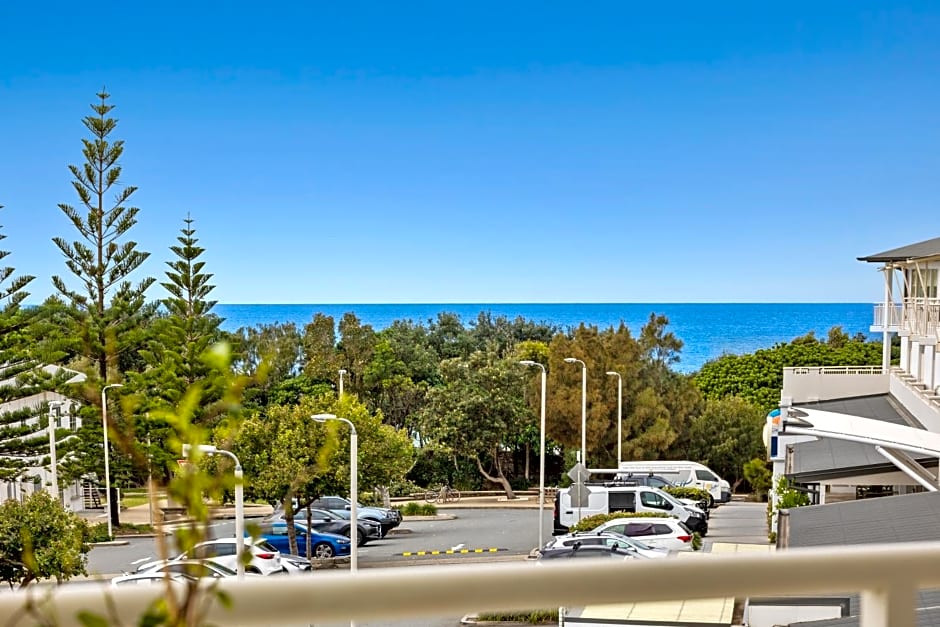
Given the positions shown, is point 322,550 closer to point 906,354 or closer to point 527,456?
point 906,354

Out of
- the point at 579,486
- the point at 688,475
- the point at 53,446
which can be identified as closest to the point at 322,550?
the point at 579,486

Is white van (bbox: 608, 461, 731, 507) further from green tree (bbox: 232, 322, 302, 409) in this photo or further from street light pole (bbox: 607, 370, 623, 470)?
green tree (bbox: 232, 322, 302, 409)

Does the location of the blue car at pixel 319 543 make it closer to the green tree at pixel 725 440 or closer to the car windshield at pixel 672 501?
the car windshield at pixel 672 501

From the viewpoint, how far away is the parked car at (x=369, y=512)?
93.2 ft

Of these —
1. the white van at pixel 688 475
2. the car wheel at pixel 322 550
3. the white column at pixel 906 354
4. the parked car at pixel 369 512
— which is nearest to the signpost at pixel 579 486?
the car wheel at pixel 322 550

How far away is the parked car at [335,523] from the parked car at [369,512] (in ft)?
1.00

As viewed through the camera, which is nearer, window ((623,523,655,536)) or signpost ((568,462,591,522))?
window ((623,523,655,536))

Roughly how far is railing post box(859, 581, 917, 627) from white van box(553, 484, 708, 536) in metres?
24.2

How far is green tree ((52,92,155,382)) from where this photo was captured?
33000 millimetres

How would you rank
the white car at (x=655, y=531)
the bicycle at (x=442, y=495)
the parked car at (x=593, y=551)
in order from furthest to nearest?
1. the bicycle at (x=442, y=495)
2. the white car at (x=655, y=531)
3. the parked car at (x=593, y=551)

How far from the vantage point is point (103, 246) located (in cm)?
3359

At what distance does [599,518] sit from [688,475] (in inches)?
351

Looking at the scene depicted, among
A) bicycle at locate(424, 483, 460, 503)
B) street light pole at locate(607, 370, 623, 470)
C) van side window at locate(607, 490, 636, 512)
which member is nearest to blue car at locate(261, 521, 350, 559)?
van side window at locate(607, 490, 636, 512)

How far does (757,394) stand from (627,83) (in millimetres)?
53251
